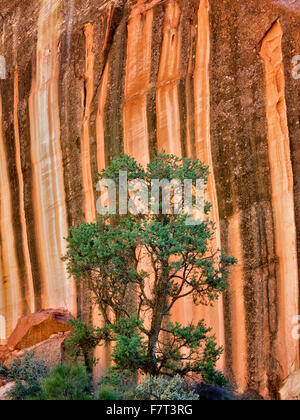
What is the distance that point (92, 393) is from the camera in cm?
967

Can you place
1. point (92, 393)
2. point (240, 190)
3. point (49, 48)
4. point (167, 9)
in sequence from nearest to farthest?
point (92, 393)
point (240, 190)
point (167, 9)
point (49, 48)

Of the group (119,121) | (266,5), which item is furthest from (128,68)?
(266,5)

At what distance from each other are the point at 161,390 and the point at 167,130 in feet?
17.0

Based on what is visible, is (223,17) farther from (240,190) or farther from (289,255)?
(289,255)

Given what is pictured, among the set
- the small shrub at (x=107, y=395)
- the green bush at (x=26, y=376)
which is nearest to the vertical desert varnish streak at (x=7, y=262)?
the green bush at (x=26, y=376)

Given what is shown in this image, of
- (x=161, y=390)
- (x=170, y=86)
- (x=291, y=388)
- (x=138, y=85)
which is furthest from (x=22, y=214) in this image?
(x=291, y=388)

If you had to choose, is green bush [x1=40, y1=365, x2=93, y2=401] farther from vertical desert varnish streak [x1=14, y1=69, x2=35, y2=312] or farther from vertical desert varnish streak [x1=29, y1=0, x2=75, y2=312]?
vertical desert varnish streak [x1=14, y1=69, x2=35, y2=312]

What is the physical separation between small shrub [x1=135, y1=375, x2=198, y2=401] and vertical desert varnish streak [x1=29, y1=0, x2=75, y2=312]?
4.60 meters

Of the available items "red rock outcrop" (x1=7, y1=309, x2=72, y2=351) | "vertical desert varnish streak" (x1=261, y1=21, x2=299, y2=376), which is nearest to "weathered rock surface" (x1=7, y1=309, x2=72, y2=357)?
"red rock outcrop" (x1=7, y1=309, x2=72, y2=351)

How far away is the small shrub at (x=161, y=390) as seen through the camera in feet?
27.8

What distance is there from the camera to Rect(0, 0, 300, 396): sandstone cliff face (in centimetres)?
1041

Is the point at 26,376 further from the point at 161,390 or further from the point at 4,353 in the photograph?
the point at 4,353

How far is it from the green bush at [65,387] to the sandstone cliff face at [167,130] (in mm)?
2564
